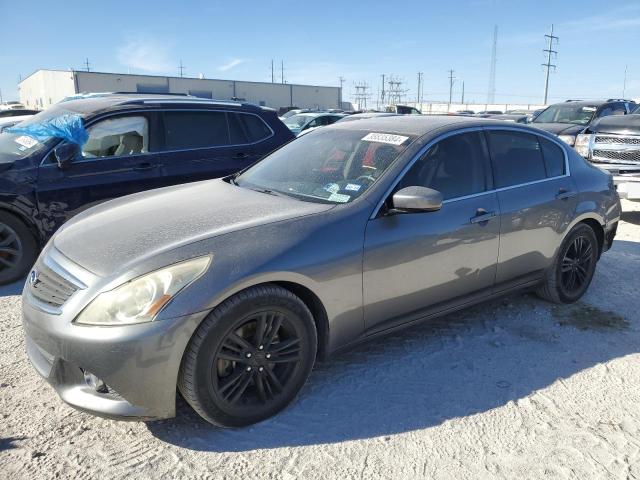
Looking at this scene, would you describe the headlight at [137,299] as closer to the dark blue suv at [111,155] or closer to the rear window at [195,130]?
the dark blue suv at [111,155]

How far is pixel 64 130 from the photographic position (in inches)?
197

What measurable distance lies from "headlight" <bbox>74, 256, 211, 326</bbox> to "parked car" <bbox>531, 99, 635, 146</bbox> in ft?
34.8

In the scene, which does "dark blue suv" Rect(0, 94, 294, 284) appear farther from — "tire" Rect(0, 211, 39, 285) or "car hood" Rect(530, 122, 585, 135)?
"car hood" Rect(530, 122, 585, 135)

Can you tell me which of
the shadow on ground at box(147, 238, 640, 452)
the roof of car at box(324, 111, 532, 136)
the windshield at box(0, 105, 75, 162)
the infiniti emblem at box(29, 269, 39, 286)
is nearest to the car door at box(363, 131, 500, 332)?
the roof of car at box(324, 111, 532, 136)

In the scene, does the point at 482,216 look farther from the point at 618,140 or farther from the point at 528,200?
the point at 618,140

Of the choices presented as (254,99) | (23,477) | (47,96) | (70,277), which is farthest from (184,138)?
(47,96)

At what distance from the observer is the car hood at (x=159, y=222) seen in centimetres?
263

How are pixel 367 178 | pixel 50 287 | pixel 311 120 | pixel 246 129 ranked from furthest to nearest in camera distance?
pixel 311 120 → pixel 246 129 → pixel 367 178 → pixel 50 287

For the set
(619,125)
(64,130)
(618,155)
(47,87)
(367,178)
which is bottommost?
(618,155)

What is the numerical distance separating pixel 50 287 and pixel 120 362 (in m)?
0.66

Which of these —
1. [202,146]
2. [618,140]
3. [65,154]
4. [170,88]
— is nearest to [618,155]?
[618,140]

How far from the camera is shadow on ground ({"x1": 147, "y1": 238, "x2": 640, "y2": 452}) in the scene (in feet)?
8.91

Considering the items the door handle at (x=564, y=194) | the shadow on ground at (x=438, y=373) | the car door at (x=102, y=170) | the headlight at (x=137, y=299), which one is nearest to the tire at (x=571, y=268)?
the shadow on ground at (x=438, y=373)

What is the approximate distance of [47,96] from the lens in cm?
6112
